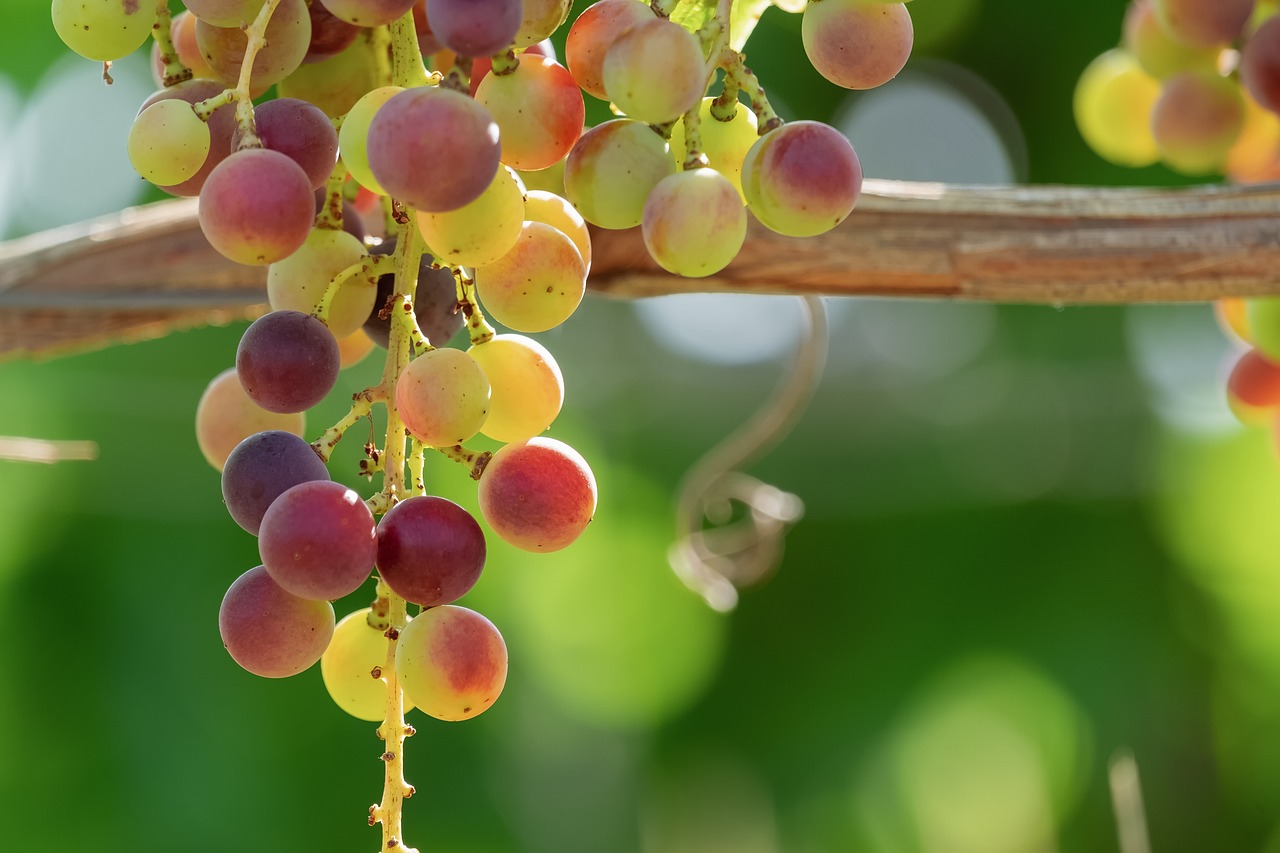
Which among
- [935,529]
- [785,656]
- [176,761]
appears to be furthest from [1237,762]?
[176,761]

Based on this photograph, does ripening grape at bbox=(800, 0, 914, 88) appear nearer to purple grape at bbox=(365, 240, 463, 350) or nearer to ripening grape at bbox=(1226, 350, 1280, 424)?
purple grape at bbox=(365, 240, 463, 350)

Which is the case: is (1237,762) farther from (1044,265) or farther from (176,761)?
(1044,265)

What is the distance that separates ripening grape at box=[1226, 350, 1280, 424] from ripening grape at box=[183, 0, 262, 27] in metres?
0.61

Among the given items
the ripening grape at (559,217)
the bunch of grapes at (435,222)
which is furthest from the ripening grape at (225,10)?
the ripening grape at (559,217)

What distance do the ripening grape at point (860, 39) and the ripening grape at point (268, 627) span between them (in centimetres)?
23

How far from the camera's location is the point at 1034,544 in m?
3.58

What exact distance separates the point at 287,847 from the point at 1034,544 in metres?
2.25

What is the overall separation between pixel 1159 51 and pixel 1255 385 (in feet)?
0.69

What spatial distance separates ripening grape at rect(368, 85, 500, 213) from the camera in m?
0.30

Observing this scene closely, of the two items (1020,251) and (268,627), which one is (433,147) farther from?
(1020,251)

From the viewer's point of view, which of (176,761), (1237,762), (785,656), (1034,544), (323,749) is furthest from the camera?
(785,656)

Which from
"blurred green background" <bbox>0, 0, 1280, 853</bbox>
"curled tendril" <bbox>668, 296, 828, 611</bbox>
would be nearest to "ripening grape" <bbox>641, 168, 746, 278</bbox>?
"curled tendril" <bbox>668, 296, 828, 611</bbox>

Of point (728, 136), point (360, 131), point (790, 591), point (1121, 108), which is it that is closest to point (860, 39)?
point (728, 136)

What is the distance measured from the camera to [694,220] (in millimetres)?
346
